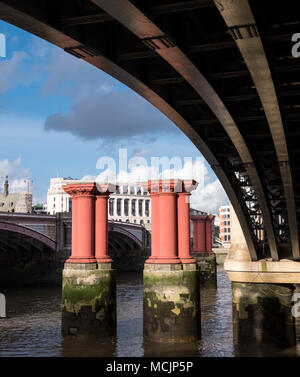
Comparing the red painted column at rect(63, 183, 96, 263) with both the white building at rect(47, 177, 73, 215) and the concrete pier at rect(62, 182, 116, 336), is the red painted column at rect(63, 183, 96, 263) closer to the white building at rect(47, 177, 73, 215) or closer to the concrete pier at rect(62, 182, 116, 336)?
the concrete pier at rect(62, 182, 116, 336)

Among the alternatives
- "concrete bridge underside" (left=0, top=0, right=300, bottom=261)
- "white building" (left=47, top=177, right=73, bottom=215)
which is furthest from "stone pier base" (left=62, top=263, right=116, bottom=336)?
"white building" (left=47, top=177, right=73, bottom=215)

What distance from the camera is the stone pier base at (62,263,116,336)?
1958cm

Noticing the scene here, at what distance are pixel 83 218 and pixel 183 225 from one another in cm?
398

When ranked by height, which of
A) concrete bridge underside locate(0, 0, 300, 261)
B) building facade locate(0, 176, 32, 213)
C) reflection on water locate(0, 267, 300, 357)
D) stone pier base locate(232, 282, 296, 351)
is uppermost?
building facade locate(0, 176, 32, 213)

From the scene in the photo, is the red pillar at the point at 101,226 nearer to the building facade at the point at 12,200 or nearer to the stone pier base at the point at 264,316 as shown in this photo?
the stone pier base at the point at 264,316

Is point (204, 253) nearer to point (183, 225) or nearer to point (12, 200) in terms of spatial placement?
point (183, 225)

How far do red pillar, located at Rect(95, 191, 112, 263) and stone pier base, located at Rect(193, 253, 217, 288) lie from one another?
21969 mm

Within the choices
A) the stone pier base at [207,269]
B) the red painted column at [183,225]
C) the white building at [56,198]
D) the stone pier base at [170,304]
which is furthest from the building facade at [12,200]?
the stone pier base at [170,304]

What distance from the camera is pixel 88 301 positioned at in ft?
64.6

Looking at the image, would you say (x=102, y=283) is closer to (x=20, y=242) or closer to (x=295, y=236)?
(x=295, y=236)

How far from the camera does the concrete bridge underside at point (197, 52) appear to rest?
738cm

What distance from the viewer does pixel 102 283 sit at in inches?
792

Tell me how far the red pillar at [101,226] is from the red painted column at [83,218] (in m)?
0.23

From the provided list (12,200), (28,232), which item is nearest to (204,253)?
(28,232)
